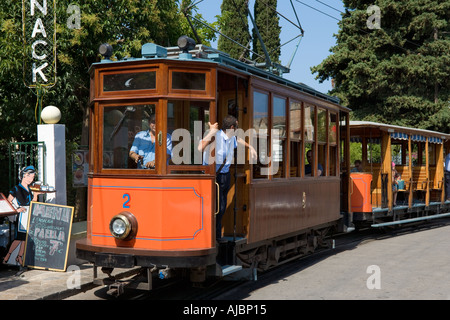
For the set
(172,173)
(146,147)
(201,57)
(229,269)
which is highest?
(201,57)

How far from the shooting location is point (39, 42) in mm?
10922

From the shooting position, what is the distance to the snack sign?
10828 mm

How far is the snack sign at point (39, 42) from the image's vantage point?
1083 cm

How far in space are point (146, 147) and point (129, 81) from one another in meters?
0.80

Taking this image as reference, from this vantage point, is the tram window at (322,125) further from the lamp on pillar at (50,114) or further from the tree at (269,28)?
the tree at (269,28)

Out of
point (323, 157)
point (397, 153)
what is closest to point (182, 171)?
point (323, 157)

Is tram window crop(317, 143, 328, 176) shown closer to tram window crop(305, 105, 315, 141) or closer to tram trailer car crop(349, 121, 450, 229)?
tram window crop(305, 105, 315, 141)

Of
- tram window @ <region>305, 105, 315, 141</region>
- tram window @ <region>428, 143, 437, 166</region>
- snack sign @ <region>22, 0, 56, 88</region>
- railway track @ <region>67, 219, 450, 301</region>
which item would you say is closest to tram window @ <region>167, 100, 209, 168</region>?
railway track @ <region>67, 219, 450, 301</region>

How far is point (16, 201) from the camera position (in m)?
8.70

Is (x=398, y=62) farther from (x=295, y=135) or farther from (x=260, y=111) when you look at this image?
(x=260, y=111)

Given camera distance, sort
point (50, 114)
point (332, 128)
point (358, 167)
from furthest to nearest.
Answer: point (358, 167)
point (332, 128)
point (50, 114)

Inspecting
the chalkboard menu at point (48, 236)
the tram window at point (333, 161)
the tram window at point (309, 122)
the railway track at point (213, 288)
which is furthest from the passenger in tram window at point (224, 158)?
the tram window at point (333, 161)

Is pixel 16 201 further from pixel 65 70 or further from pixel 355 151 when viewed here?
pixel 355 151
